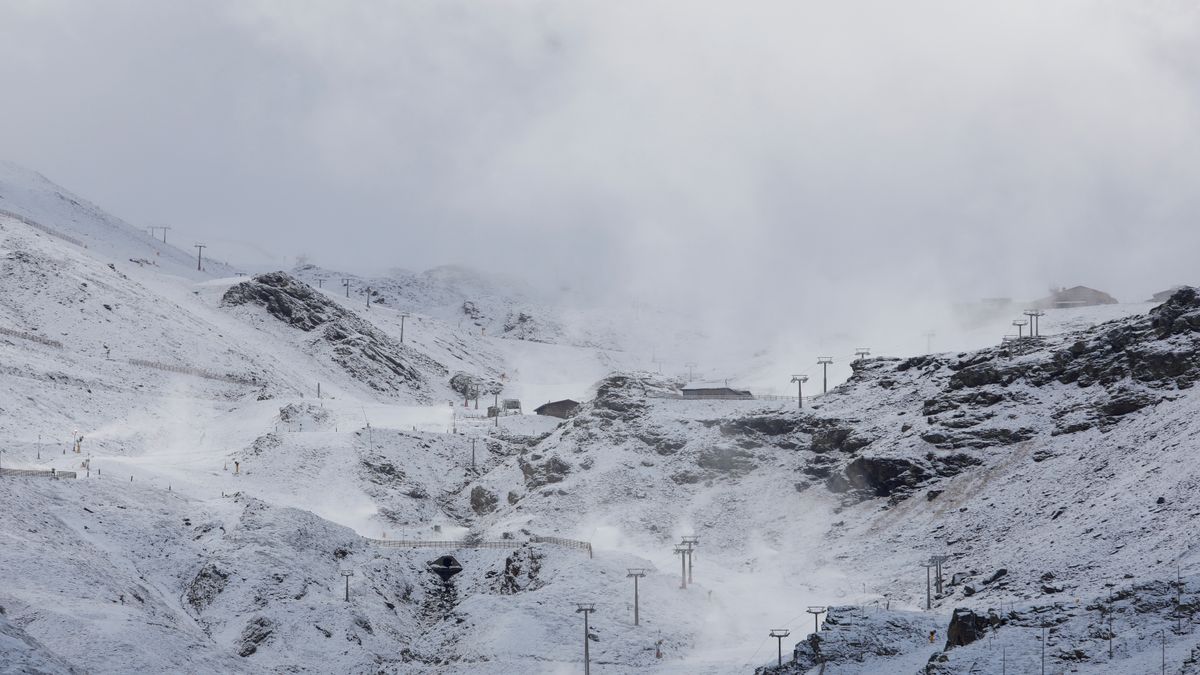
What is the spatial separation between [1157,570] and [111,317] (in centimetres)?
11499

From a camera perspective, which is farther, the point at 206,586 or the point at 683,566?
the point at 683,566

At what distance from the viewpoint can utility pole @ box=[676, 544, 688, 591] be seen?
108m

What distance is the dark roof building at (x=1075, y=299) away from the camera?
637ft

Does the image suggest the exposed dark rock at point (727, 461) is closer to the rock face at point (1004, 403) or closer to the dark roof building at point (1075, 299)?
the rock face at point (1004, 403)

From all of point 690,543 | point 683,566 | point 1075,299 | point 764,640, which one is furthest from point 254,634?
point 1075,299

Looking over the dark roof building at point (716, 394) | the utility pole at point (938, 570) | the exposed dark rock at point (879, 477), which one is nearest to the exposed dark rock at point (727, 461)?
the exposed dark rock at point (879, 477)

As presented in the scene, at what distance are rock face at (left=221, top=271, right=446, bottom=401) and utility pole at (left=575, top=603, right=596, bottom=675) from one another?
81641 millimetres

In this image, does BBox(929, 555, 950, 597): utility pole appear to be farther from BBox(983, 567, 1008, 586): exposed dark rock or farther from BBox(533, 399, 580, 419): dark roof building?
BBox(533, 399, 580, 419): dark roof building

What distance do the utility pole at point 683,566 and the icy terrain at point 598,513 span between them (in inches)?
39.7

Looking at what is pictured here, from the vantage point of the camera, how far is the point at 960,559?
10375 cm

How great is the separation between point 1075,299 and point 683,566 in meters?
104

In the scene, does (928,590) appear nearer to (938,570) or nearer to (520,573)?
(938,570)

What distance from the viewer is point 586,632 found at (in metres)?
96.4

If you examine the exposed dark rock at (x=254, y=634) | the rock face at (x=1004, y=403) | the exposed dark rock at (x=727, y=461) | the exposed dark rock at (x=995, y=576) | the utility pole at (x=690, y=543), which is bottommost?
the exposed dark rock at (x=254, y=634)
